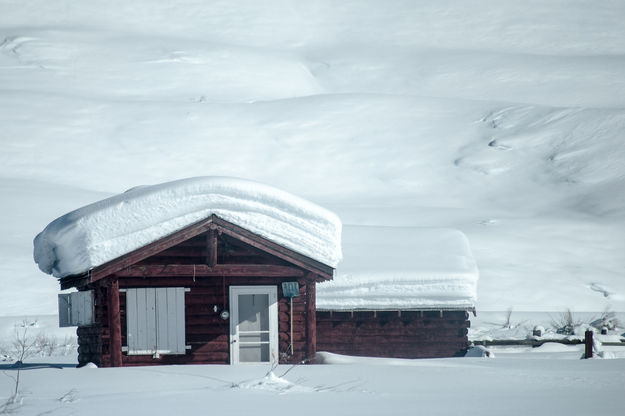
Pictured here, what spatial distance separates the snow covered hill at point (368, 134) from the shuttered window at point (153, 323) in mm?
14391

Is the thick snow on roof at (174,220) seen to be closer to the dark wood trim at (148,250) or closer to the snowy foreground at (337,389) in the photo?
the dark wood trim at (148,250)

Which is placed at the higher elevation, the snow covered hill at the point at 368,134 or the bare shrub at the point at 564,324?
the snow covered hill at the point at 368,134

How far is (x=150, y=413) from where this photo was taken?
37.6 ft

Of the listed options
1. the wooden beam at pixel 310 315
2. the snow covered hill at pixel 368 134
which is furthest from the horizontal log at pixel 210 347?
the snow covered hill at pixel 368 134

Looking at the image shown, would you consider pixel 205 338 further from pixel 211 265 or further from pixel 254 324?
pixel 211 265

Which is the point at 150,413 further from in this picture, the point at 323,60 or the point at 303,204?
the point at 323,60

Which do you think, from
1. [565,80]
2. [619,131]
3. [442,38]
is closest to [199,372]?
[619,131]

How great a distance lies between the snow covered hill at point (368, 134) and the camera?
147ft

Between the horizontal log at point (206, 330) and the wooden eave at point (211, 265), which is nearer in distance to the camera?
the wooden eave at point (211, 265)

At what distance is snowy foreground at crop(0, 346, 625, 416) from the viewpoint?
11.8 meters

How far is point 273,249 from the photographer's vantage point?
1819cm

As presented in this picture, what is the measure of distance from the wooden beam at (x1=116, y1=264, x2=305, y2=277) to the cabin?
2 cm

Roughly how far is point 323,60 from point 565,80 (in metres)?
35.6

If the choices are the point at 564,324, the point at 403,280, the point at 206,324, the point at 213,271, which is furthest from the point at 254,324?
the point at 564,324
